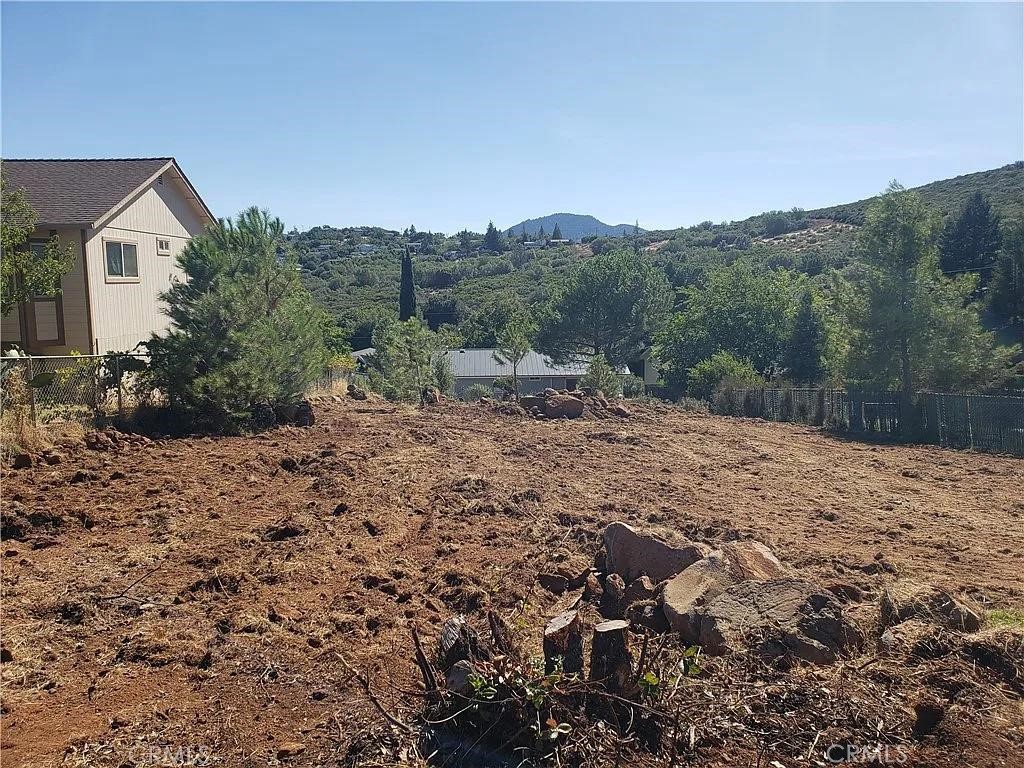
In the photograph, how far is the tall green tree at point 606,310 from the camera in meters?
42.6

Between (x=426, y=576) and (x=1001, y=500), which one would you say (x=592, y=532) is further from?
(x=1001, y=500)

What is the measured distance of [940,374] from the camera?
71.8 ft

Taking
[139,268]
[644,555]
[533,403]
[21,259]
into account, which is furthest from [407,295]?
[644,555]

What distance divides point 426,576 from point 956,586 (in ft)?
16.1

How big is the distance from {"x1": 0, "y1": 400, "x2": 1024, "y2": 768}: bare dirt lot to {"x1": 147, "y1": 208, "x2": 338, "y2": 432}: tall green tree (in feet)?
3.15

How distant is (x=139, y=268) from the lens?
16875 mm

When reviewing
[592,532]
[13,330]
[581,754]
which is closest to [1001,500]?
[592,532]

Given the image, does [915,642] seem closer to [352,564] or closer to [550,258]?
[352,564]

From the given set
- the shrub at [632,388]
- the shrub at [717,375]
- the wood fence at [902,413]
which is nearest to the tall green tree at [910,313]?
the wood fence at [902,413]

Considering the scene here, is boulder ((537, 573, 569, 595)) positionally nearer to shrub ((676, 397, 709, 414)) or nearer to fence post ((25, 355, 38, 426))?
fence post ((25, 355, 38, 426))

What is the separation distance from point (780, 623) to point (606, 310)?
38691 mm

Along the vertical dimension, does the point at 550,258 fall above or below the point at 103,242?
above

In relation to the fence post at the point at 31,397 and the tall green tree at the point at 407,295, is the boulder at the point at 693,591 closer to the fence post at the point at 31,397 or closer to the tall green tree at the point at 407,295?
the fence post at the point at 31,397

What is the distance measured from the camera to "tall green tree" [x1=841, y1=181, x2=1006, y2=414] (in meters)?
21.4
